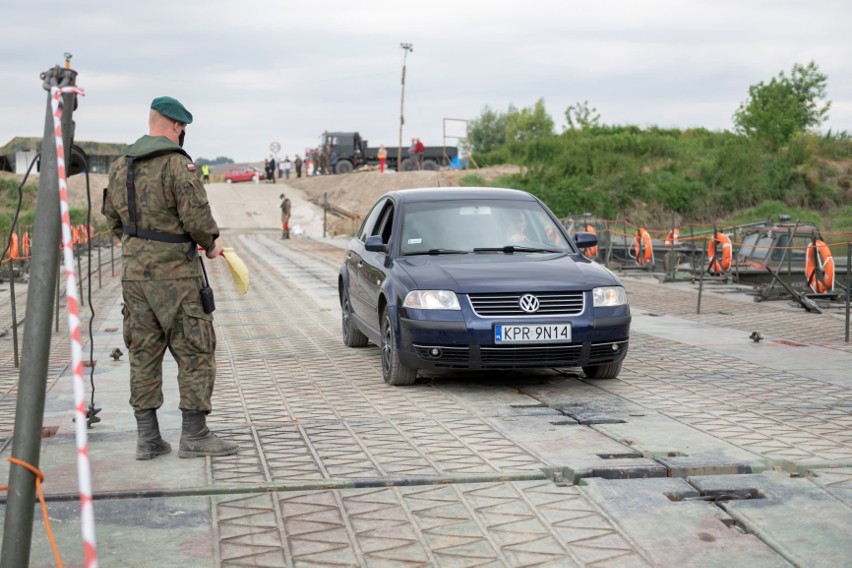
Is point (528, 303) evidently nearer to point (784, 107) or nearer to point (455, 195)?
point (455, 195)

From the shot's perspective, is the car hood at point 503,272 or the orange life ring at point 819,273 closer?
the car hood at point 503,272

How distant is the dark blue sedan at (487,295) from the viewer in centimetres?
892

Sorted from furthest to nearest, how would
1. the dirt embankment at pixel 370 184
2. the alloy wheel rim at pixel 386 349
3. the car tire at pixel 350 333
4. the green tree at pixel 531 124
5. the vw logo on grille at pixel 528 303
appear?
the green tree at pixel 531 124 < the dirt embankment at pixel 370 184 < the car tire at pixel 350 333 < the alloy wheel rim at pixel 386 349 < the vw logo on grille at pixel 528 303

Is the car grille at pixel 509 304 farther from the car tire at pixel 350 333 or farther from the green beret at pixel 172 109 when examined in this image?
the green beret at pixel 172 109

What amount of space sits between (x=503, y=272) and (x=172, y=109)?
362 cm

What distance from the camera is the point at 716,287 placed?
2220 centimetres

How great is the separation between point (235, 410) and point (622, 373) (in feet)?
11.7

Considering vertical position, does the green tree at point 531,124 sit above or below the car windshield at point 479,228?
above

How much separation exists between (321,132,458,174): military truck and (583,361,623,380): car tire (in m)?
61.4

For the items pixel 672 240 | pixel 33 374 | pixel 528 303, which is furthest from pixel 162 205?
pixel 672 240

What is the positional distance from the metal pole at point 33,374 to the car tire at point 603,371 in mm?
6425

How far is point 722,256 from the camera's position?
22.7 m

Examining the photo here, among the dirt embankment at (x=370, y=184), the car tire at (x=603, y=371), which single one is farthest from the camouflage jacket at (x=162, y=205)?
the dirt embankment at (x=370, y=184)

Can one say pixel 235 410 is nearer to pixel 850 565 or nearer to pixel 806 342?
pixel 850 565
